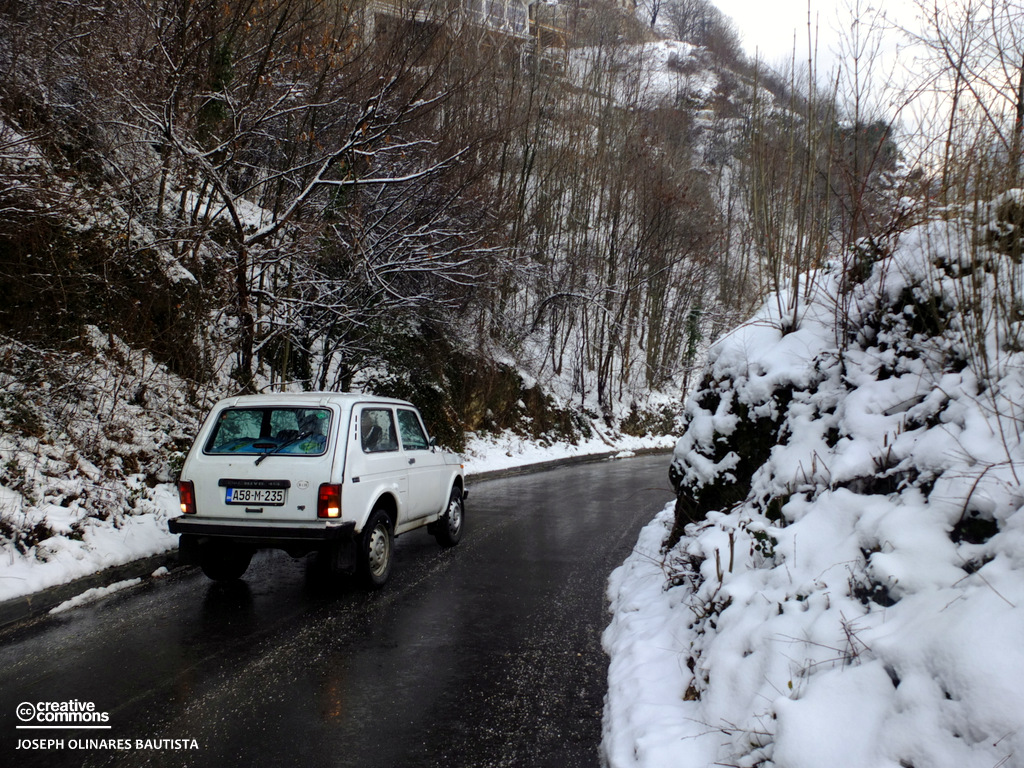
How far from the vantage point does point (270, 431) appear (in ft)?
21.6

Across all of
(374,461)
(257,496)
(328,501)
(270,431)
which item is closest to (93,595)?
(257,496)

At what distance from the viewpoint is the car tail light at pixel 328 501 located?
19.7 ft

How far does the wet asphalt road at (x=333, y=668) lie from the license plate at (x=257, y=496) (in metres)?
0.90

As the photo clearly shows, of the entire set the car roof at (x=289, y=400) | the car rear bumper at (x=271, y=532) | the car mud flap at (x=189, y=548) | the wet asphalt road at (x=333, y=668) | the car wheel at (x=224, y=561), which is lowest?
the wet asphalt road at (x=333, y=668)

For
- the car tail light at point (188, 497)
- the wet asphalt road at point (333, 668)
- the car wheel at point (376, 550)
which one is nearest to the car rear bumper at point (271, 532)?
the car tail light at point (188, 497)

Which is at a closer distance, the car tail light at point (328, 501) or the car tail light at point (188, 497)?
the car tail light at point (328, 501)

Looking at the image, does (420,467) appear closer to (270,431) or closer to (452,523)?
(452,523)

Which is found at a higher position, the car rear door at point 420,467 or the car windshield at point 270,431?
the car windshield at point 270,431

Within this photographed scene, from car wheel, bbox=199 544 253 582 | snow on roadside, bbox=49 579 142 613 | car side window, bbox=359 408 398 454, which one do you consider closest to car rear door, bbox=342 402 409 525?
car side window, bbox=359 408 398 454

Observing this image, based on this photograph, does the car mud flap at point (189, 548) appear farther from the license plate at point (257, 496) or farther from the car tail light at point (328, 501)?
the car tail light at point (328, 501)

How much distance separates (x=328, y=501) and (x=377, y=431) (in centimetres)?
130

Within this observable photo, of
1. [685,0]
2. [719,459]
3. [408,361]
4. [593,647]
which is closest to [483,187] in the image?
[408,361]

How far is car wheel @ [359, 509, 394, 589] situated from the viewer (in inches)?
248

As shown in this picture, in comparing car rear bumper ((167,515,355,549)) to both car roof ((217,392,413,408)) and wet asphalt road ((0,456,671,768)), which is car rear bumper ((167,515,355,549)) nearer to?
wet asphalt road ((0,456,671,768))
